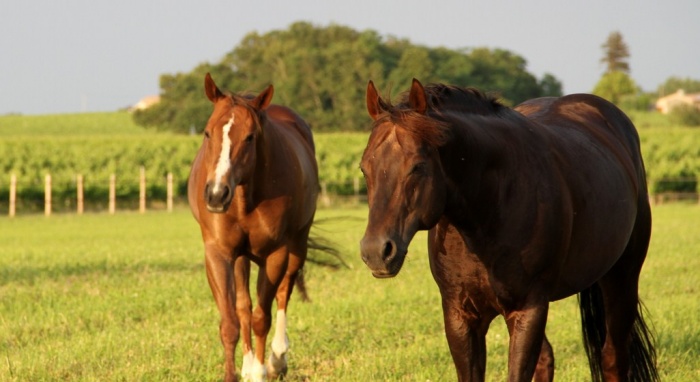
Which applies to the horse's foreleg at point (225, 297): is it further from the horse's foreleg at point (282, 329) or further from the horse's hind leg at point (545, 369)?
the horse's hind leg at point (545, 369)

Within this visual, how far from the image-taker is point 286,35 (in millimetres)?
78812

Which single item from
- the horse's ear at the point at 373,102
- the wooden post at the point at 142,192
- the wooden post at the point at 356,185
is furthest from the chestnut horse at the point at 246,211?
the wooden post at the point at 356,185

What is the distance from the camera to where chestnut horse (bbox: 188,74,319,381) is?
6.93m

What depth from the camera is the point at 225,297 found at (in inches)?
284

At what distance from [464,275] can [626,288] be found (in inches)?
74.8

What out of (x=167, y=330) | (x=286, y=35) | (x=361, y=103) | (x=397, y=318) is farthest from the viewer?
(x=286, y=35)

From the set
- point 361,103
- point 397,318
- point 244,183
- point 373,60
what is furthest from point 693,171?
point 244,183

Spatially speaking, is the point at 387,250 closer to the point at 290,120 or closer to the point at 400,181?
the point at 400,181

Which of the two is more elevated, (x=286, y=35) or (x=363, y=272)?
(x=286, y=35)

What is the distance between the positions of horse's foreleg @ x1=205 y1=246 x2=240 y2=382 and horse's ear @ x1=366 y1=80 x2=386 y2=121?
10.2 ft

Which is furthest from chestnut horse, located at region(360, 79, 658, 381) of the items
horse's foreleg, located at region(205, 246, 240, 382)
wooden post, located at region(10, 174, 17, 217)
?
wooden post, located at region(10, 174, 17, 217)

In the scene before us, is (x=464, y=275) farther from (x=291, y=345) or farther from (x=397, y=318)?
(x=397, y=318)

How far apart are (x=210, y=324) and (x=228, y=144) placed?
288 cm

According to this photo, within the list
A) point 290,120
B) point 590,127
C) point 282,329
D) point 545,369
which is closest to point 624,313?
point 545,369
